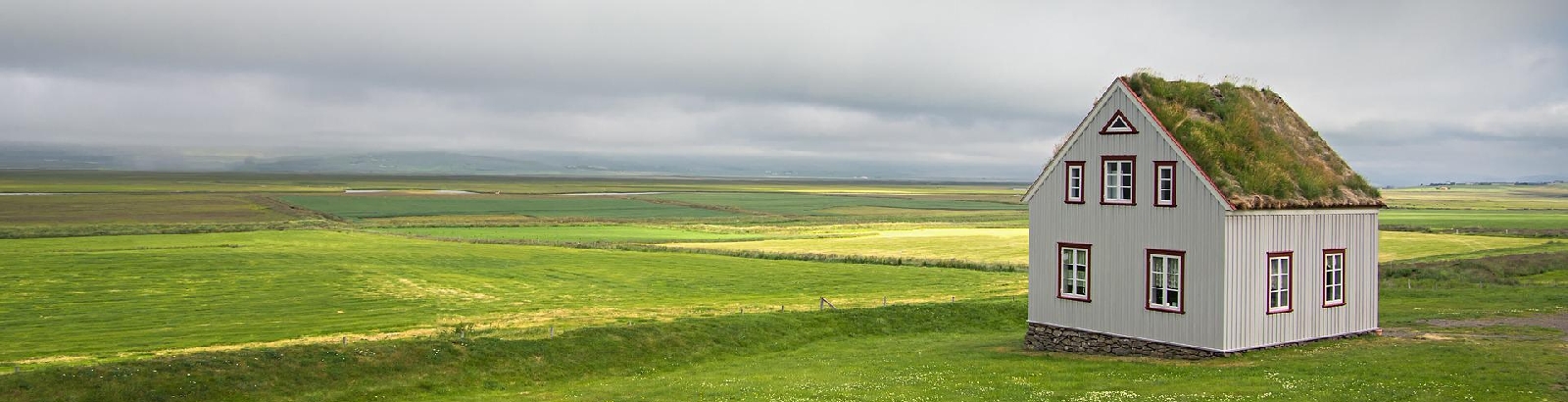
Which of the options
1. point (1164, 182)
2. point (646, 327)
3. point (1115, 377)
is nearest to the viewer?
point (1115, 377)

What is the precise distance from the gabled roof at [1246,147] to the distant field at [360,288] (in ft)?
65.9

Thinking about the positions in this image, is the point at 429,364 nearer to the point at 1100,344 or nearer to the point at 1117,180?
the point at 1100,344

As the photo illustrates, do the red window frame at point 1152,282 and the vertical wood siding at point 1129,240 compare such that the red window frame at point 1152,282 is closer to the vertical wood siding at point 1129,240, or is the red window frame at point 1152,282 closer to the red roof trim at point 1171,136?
the vertical wood siding at point 1129,240

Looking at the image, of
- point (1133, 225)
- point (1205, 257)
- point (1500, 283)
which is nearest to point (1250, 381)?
point (1205, 257)

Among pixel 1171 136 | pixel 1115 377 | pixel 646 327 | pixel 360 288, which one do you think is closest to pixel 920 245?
pixel 360 288

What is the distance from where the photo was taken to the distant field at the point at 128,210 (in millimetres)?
129625

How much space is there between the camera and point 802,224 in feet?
473

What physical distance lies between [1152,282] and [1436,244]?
6850 cm

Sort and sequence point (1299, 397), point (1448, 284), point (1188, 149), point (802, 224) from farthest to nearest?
point (802, 224) < point (1448, 284) < point (1188, 149) < point (1299, 397)

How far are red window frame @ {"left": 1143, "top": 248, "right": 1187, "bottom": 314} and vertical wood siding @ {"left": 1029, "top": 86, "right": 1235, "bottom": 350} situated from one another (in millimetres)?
64

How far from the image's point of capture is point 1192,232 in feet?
105

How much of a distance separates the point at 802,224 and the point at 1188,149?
112m

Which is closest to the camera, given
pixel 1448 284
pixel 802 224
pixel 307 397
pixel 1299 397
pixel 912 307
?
pixel 1299 397

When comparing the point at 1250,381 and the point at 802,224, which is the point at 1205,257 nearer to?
the point at 1250,381
